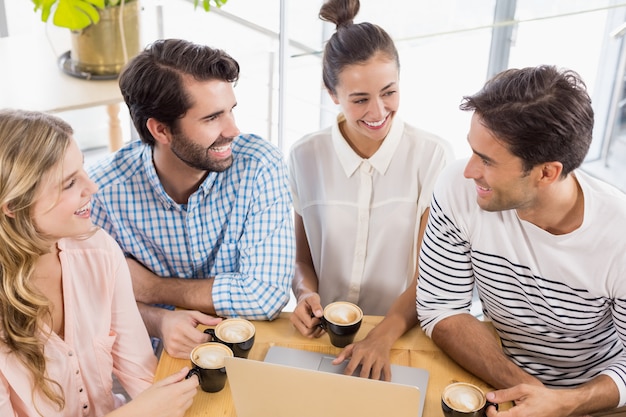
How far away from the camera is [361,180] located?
1.95 metres

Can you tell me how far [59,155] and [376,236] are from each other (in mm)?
887

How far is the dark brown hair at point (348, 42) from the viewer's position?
1.84 meters

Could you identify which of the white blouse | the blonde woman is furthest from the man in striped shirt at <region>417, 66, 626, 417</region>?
the blonde woman

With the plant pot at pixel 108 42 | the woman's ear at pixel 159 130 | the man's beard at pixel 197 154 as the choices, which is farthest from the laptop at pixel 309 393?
the plant pot at pixel 108 42

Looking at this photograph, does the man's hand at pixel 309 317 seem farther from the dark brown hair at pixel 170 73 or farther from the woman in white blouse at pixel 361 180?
the dark brown hair at pixel 170 73

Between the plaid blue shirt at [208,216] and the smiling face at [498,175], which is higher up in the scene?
the smiling face at [498,175]

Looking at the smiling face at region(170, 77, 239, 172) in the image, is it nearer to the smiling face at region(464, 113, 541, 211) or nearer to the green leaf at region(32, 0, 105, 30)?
the green leaf at region(32, 0, 105, 30)

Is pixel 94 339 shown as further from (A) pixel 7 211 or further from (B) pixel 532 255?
(B) pixel 532 255

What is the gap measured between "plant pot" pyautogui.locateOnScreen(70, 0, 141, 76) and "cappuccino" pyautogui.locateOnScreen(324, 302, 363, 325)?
1194 mm

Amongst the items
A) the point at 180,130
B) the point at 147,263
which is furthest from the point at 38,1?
the point at 147,263

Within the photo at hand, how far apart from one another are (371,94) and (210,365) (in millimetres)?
817

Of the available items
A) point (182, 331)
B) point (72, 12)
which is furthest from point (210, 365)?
point (72, 12)

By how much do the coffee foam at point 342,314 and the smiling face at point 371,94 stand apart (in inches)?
20.5

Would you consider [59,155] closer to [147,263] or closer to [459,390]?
[147,263]
